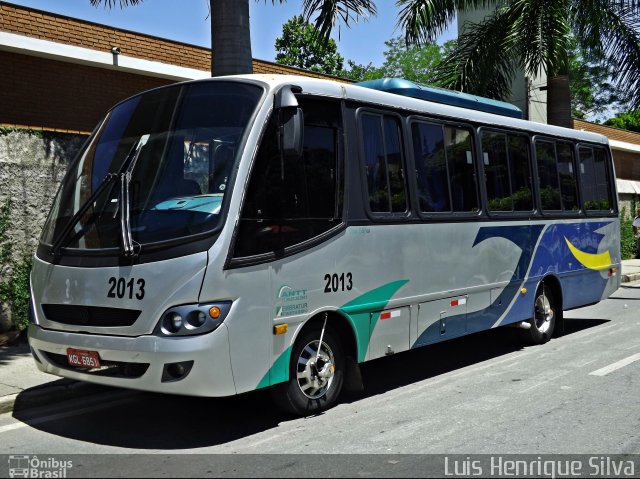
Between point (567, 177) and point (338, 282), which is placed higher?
point (567, 177)

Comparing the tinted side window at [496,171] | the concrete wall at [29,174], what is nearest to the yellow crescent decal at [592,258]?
the tinted side window at [496,171]

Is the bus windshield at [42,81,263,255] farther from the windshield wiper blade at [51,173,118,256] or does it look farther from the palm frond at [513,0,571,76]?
the palm frond at [513,0,571,76]

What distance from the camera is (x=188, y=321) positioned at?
17.9 feet

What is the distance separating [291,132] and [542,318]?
18.4 ft

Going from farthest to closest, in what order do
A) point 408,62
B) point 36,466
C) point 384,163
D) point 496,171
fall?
1. point 408,62
2. point 496,171
3. point 384,163
4. point 36,466

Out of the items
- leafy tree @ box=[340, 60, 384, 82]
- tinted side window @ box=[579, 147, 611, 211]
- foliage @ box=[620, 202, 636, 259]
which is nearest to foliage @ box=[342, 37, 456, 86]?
leafy tree @ box=[340, 60, 384, 82]

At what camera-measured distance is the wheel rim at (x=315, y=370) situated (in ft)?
20.8

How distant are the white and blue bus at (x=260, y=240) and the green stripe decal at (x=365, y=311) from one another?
0.06ft

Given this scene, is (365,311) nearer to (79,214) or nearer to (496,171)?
(79,214)

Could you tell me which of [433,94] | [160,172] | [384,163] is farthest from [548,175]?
[160,172]

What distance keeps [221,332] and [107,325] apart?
93 centimetres

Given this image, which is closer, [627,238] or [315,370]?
[315,370]

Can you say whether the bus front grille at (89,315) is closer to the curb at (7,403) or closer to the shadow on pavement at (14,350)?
the curb at (7,403)

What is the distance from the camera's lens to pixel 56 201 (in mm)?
6730
